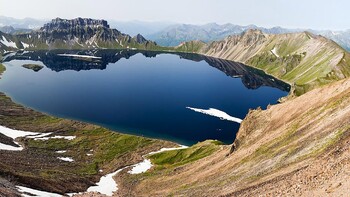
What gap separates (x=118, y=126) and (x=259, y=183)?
122921 mm

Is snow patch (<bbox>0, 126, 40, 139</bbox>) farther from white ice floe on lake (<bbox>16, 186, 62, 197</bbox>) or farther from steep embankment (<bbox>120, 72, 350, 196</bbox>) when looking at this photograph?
white ice floe on lake (<bbox>16, 186, 62, 197</bbox>)

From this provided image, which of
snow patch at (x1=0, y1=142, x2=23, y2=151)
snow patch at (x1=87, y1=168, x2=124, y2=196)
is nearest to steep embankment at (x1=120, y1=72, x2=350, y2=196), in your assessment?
snow patch at (x1=87, y1=168, x2=124, y2=196)

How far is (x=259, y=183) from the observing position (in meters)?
48.0

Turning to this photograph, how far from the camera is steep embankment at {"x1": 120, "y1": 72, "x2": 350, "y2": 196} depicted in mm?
38625

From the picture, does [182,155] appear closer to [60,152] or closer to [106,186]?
[106,186]

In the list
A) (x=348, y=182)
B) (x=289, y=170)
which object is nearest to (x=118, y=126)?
(x=289, y=170)

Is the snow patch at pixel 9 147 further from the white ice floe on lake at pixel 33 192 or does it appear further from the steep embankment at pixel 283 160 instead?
the white ice floe on lake at pixel 33 192

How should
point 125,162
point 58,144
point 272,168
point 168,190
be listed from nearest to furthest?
point 272,168, point 168,190, point 125,162, point 58,144

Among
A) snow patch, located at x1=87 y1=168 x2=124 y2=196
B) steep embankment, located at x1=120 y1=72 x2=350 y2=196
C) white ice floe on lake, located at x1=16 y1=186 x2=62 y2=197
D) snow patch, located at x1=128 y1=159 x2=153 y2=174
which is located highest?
steep embankment, located at x1=120 y1=72 x2=350 y2=196

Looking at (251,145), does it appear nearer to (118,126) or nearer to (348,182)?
(348,182)

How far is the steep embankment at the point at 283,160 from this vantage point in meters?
38.6

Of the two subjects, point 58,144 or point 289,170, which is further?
point 58,144

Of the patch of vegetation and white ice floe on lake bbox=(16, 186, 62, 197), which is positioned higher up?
white ice floe on lake bbox=(16, 186, 62, 197)

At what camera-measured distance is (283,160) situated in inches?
2089
